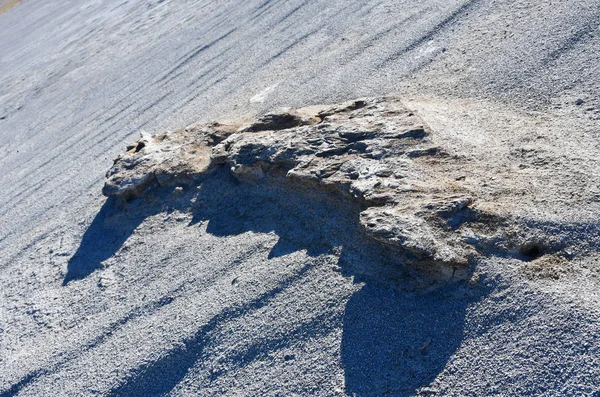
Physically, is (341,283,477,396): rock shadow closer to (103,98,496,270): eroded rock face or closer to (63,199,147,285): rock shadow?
(103,98,496,270): eroded rock face

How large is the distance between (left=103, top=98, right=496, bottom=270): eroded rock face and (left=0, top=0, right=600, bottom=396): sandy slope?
0.46 ft

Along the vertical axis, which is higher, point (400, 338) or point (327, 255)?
point (327, 255)

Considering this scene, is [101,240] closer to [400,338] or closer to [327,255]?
[327,255]

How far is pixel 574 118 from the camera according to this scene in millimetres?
2656

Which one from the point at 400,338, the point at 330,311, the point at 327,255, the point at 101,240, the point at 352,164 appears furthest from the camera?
the point at 101,240

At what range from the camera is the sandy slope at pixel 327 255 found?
1.96 m

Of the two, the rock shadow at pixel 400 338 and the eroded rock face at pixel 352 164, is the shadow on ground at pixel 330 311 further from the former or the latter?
the eroded rock face at pixel 352 164

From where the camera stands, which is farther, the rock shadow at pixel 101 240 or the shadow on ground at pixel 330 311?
the rock shadow at pixel 101 240

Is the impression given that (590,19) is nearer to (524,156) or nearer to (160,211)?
(524,156)

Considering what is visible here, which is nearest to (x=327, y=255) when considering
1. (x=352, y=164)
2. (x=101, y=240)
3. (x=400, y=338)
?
(x=352, y=164)

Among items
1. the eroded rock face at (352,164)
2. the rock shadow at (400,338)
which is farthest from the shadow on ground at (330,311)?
the eroded rock face at (352,164)

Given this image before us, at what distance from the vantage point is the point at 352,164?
263 centimetres

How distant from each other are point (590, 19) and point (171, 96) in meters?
3.84

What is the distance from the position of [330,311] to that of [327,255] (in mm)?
312
